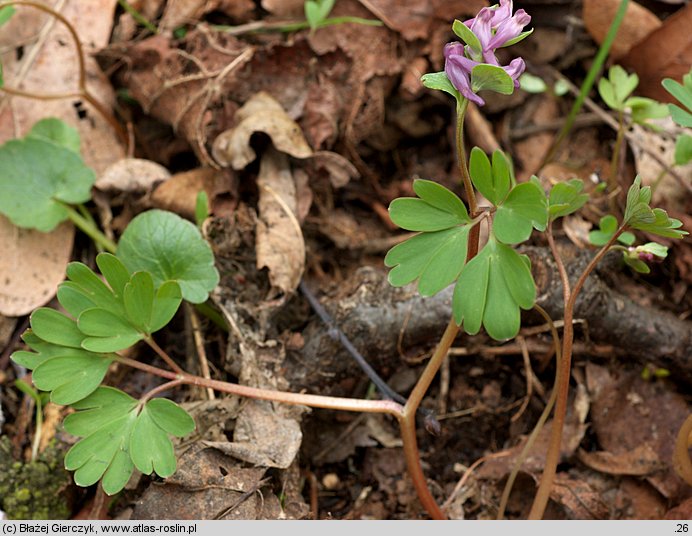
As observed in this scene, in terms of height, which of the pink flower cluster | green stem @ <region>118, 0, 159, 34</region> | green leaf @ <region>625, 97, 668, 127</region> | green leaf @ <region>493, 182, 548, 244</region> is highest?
the pink flower cluster

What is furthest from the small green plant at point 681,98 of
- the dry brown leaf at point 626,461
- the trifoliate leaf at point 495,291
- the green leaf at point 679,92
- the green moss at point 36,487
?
the green moss at point 36,487

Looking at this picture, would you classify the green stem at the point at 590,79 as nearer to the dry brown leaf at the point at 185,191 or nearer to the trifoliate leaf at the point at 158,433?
the dry brown leaf at the point at 185,191

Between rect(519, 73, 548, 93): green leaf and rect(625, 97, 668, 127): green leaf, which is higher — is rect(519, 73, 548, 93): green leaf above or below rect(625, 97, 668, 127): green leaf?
below

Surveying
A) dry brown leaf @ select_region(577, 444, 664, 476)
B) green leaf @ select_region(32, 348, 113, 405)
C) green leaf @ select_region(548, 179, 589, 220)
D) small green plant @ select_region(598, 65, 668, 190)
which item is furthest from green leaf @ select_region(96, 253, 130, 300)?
small green plant @ select_region(598, 65, 668, 190)

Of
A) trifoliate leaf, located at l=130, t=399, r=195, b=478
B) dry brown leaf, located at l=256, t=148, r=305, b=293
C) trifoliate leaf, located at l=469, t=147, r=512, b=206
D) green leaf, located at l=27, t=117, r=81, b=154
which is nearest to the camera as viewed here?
trifoliate leaf, located at l=469, t=147, r=512, b=206

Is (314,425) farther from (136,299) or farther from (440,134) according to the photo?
(440,134)

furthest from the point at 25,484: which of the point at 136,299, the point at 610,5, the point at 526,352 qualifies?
the point at 610,5

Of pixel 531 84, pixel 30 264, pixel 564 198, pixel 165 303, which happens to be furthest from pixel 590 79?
pixel 30 264

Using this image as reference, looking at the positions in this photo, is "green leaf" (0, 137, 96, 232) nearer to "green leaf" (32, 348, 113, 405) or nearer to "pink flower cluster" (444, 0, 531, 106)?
"green leaf" (32, 348, 113, 405)
